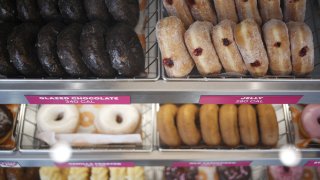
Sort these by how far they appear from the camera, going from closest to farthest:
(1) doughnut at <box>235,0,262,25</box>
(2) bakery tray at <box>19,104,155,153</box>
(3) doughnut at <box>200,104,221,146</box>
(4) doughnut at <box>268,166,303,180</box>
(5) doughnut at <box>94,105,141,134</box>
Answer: (1) doughnut at <box>235,0,262,25</box>
(2) bakery tray at <box>19,104,155,153</box>
(3) doughnut at <box>200,104,221,146</box>
(5) doughnut at <box>94,105,141,134</box>
(4) doughnut at <box>268,166,303,180</box>

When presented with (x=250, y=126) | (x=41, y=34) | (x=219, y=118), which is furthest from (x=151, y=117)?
(x=41, y=34)

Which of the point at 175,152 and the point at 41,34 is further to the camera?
the point at 175,152

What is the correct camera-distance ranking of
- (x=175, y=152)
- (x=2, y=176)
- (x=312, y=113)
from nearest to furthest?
(x=175, y=152) < (x=312, y=113) < (x=2, y=176)

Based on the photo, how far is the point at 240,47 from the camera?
1.37 m

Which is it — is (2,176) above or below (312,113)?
below

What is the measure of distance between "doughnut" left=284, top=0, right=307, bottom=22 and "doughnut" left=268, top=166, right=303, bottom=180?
1.14 metres

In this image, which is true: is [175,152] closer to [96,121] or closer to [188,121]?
[188,121]

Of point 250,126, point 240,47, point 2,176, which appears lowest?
point 2,176

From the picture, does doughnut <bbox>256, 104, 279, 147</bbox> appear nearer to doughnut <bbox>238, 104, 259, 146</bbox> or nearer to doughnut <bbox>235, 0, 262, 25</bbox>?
doughnut <bbox>238, 104, 259, 146</bbox>

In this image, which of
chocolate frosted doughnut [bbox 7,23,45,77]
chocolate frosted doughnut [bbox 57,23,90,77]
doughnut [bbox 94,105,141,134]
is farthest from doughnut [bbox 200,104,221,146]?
chocolate frosted doughnut [bbox 7,23,45,77]

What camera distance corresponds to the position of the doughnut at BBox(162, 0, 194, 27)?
1.45 meters

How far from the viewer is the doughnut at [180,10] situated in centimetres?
145

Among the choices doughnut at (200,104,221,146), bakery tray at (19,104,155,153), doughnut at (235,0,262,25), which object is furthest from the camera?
doughnut at (200,104,221,146)

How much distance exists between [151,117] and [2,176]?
1.02m
